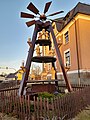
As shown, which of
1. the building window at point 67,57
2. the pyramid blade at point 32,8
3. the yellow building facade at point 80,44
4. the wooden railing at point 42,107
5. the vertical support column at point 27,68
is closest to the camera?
the wooden railing at point 42,107

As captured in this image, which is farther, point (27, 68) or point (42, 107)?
point (27, 68)

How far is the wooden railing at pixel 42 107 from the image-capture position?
593 cm

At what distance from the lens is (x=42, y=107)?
19.6 feet

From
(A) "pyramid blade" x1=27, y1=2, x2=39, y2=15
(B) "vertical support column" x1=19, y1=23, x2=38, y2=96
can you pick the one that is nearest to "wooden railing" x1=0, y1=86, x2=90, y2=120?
(B) "vertical support column" x1=19, y1=23, x2=38, y2=96

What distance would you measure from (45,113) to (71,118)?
1.49m

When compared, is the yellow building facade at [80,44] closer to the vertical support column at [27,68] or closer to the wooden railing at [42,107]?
the vertical support column at [27,68]

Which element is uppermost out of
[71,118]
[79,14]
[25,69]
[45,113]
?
[79,14]

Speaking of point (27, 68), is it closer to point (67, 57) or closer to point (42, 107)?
point (42, 107)

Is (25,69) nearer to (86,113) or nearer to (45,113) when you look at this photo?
(45,113)

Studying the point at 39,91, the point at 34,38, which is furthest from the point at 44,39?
the point at 39,91

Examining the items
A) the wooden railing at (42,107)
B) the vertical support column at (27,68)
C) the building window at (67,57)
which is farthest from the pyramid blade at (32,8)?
the building window at (67,57)

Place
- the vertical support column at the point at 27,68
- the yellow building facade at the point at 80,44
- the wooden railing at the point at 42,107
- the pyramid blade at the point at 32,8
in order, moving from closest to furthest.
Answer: the wooden railing at the point at 42,107, the vertical support column at the point at 27,68, the pyramid blade at the point at 32,8, the yellow building facade at the point at 80,44

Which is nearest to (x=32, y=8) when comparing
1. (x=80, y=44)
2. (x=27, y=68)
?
(x=27, y=68)

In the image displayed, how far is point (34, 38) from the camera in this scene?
30.5 ft
